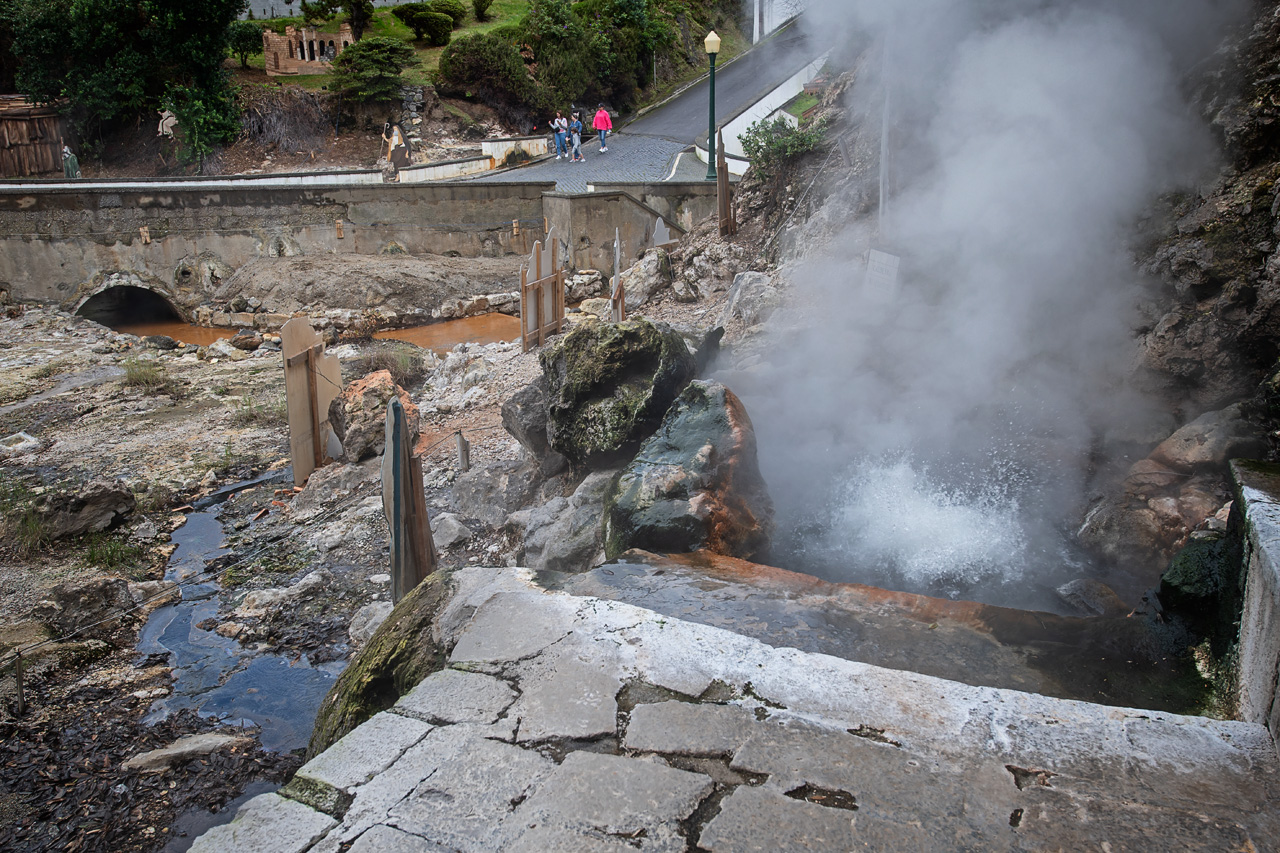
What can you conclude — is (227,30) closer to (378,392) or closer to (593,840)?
(378,392)

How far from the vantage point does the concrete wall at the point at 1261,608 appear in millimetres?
2107

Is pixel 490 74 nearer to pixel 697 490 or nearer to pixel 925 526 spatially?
pixel 697 490

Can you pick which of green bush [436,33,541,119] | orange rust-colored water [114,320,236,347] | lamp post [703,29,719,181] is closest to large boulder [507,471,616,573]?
lamp post [703,29,719,181]

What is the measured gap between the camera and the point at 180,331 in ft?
47.7

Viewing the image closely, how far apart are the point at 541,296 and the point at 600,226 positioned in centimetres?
590

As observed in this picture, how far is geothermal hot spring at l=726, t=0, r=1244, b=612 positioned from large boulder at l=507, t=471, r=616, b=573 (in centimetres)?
95

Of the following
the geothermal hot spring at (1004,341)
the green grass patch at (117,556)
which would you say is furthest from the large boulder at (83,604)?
the geothermal hot spring at (1004,341)

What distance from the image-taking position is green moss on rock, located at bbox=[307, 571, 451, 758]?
2740 millimetres

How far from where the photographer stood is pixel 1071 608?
345 centimetres

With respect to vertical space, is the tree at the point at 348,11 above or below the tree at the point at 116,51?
above

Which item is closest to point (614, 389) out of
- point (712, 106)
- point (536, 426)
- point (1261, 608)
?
point (536, 426)

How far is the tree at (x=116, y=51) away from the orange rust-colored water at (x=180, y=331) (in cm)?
930

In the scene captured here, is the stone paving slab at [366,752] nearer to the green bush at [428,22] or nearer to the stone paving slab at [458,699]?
the stone paving slab at [458,699]

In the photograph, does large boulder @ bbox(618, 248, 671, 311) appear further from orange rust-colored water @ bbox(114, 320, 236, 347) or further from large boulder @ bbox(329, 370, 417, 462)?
orange rust-colored water @ bbox(114, 320, 236, 347)
